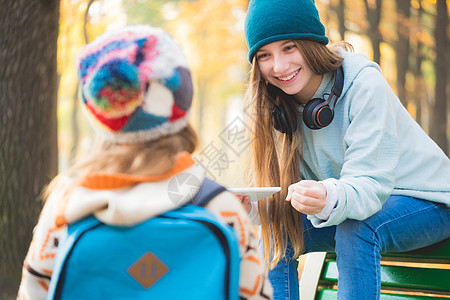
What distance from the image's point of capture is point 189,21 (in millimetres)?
14617

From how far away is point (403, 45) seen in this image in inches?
404

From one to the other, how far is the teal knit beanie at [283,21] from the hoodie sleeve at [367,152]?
305 mm

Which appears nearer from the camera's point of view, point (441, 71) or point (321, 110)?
point (321, 110)

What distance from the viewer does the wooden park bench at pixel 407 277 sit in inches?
103

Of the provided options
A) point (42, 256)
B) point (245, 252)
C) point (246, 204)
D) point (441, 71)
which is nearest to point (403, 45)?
point (441, 71)

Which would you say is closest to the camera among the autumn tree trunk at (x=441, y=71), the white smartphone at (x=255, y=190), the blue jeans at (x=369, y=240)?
the white smartphone at (x=255, y=190)

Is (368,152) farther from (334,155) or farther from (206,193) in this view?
(206,193)

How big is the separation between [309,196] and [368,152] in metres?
0.37

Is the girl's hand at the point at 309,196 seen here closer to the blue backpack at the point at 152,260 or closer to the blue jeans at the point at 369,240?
the blue jeans at the point at 369,240

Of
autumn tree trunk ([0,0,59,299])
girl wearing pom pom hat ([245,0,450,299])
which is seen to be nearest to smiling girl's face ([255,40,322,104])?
girl wearing pom pom hat ([245,0,450,299])

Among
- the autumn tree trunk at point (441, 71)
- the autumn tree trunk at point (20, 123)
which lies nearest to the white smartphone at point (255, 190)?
the autumn tree trunk at point (20, 123)

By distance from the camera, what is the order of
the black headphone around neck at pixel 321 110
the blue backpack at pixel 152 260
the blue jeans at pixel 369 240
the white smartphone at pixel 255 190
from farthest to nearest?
the black headphone around neck at pixel 321 110
the blue jeans at pixel 369 240
the white smartphone at pixel 255 190
the blue backpack at pixel 152 260

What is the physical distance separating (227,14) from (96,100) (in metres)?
13.2

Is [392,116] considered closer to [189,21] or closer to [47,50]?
[47,50]
